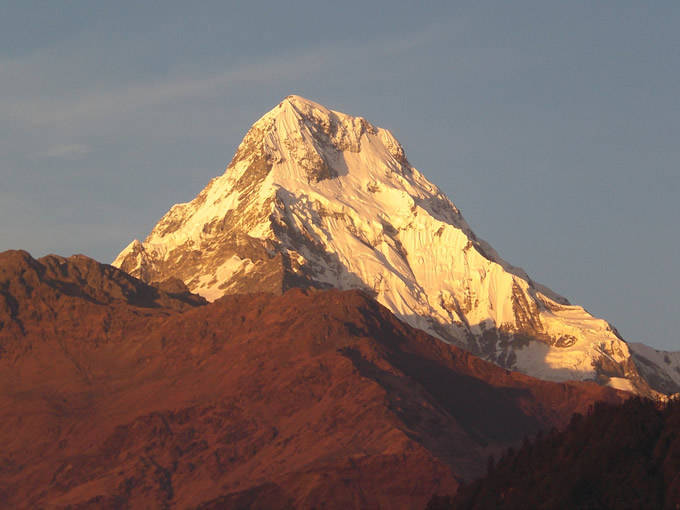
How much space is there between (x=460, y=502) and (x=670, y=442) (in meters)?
21.2

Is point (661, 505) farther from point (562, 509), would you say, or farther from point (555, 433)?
point (555, 433)

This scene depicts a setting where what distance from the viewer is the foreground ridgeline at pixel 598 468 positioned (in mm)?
156125

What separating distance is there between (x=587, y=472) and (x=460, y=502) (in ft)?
56.0

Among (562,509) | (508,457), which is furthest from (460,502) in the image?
(562,509)

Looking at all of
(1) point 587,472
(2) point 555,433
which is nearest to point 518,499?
(1) point 587,472

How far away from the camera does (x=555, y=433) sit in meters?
184

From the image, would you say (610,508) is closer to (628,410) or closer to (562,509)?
(562,509)

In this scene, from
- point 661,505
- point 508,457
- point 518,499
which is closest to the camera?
point 661,505

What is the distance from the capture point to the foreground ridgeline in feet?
512

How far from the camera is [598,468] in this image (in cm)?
16125

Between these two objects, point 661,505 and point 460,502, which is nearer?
point 661,505

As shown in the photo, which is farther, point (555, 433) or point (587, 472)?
point (555, 433)

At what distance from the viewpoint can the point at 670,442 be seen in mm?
161750

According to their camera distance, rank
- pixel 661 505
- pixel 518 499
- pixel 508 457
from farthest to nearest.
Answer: pixel 508 457, pixel 518 499, pixel 661 505
